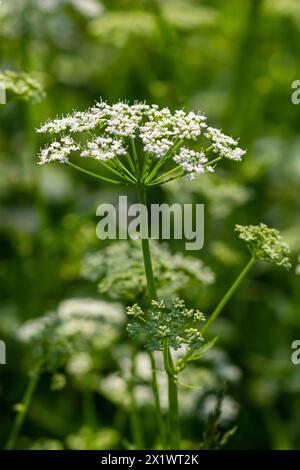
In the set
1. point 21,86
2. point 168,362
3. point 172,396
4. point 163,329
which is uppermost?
point 21,86

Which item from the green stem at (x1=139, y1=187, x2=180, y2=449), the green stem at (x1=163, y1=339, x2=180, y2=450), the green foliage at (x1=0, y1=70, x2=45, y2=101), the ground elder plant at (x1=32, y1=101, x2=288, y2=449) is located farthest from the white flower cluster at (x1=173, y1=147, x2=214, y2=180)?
the green foliage at (x1=0, y1=70, x2=45, y2=101)

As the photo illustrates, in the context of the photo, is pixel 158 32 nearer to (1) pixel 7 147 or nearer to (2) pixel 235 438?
(1) pixel 7 147

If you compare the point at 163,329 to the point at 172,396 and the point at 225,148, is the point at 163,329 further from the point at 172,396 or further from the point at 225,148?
the point at 225,148

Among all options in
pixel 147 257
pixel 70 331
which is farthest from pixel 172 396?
pixel 70 331

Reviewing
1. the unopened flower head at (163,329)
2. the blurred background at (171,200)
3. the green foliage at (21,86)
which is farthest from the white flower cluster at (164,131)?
the blurred background at (171,200)

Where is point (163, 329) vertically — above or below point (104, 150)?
below

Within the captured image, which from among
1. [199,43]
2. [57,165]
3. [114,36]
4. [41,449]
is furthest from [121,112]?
[199,43]
